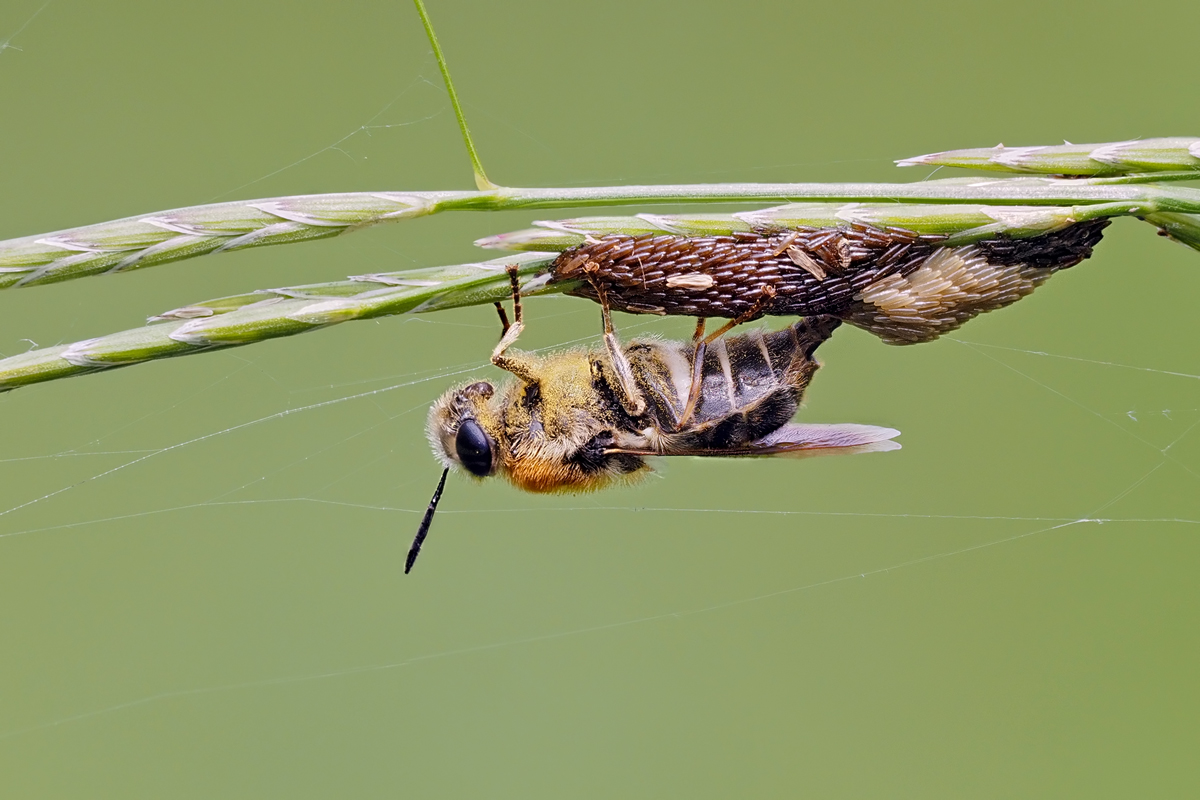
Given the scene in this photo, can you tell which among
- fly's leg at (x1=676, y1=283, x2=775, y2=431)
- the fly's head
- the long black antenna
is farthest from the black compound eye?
fly's leg at (x1=676, y1=283, x2=775, y2=431)

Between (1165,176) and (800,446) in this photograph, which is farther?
(800,446)

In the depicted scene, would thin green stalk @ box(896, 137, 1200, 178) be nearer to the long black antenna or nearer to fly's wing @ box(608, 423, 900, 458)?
fly's wing @ box(608, 423, 900, 458)

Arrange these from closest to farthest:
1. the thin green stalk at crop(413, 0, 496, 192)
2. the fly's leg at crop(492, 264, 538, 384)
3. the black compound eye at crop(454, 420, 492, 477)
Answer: the thin green stalk at crop(413, 0, 496, 192) < the fly's leg at crop(492, 264, 538, 384) < the black compound eye at crop(454, 420, 492, 477)

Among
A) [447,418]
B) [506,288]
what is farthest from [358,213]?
[447,418]

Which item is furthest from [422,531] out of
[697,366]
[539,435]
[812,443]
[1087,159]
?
[1087,159]

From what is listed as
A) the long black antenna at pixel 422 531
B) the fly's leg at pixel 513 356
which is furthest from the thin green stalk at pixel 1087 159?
the long black antenna at pixel 422 531

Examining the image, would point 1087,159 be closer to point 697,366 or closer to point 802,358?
point 802,358

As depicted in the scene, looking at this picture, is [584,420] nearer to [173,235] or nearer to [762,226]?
[762,226]
